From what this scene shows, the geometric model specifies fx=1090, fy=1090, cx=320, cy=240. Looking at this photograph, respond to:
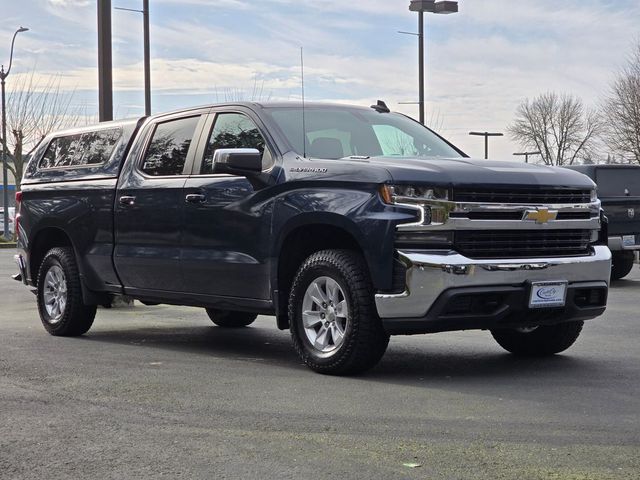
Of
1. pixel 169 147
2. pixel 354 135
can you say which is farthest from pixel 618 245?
pixel 169 147

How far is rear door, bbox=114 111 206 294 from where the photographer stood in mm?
8500

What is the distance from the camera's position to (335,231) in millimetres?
7355

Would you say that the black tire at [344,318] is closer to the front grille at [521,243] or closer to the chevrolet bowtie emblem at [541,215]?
the front grille at [521,243]

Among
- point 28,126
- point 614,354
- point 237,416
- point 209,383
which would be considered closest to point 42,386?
point 209,383

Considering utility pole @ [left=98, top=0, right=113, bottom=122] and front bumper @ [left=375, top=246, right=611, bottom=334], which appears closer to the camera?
front bumper @ [left=375, top=246, right=611, bottom=334]

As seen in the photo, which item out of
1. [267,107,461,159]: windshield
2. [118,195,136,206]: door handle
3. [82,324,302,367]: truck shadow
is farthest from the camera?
[118,195,136,206]: door handle

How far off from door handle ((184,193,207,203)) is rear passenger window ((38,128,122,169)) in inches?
59.7

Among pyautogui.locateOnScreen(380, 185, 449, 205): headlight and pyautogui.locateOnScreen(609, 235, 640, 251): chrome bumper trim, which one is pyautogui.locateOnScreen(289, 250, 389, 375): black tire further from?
pyautogui.locateOnScreen(609, 235, 640, 251): chrome bumper trim

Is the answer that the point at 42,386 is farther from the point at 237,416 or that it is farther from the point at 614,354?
the point at 614,354

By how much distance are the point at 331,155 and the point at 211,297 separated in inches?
57.0

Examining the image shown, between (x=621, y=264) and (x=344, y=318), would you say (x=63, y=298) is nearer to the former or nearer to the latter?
(x=344, y=318)

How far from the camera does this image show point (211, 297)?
8.23 meters

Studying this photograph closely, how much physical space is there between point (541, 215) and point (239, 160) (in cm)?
209

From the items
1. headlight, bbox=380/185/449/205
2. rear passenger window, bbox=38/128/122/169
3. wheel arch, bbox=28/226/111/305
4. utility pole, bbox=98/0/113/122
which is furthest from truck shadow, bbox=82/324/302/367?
utility pole, bbox=98/0/113/122
